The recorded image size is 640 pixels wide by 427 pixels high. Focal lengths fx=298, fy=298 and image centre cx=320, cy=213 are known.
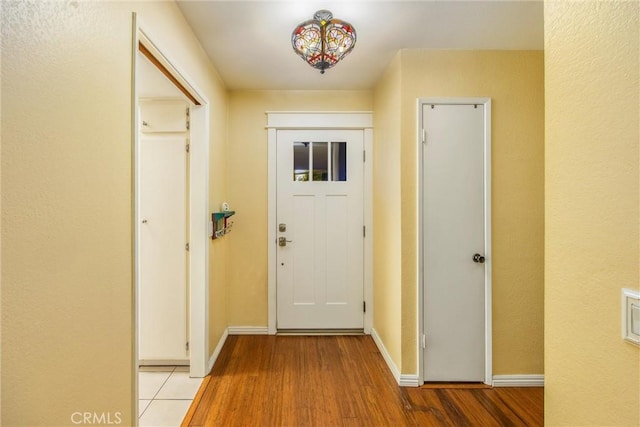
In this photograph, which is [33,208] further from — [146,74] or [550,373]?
[146,74]

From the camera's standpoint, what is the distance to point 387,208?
2.55 m

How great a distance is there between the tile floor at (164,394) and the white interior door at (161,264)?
111mm

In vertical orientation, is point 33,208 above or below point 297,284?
above

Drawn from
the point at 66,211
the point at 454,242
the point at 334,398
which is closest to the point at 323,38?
the point at 66,211

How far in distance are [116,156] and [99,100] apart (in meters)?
0.20

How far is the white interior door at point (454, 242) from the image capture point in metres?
2.16

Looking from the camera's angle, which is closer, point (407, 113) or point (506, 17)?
point (506, 17)

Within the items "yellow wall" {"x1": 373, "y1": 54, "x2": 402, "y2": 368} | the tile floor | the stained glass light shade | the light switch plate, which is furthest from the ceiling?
the tile floor

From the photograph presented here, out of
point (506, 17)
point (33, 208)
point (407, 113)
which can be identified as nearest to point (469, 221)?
point (407, 113)

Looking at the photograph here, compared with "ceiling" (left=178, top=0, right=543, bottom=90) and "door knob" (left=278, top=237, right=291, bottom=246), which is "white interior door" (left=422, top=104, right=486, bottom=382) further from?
"door knob" (left=278, top=237, right=291, bottom=246)

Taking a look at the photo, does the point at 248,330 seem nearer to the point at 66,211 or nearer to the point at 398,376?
the point at 398,376

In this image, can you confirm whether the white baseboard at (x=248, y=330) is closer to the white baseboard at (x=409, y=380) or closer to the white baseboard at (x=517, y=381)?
the white baseboard at (x=409, y=380)

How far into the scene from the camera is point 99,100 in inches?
39.7

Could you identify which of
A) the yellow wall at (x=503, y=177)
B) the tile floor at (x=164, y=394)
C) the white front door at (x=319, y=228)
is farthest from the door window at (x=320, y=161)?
the tile floor at (x=164, y=394)
